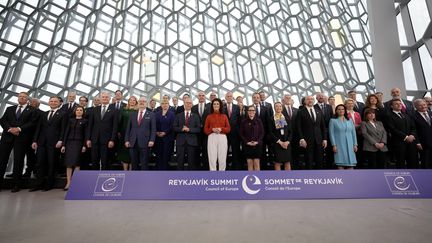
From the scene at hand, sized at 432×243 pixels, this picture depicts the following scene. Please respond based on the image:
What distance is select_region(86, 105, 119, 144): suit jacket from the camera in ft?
13.6

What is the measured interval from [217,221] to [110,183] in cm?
181

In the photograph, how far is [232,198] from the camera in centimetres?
296

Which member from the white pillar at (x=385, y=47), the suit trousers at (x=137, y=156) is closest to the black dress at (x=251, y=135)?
the suit trousers at (x=137, y=156)

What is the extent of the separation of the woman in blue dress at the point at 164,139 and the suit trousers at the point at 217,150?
911 millimetres

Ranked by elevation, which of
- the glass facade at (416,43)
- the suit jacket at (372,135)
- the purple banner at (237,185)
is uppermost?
the glass facade at (416,43)

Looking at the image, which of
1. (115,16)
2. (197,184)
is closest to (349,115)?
(197,184)

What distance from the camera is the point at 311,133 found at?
414 centimetres

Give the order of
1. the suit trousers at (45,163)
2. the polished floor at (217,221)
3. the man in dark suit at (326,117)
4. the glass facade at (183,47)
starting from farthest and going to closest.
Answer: the glass facade at (183,47), the man in dark suit at (326,117), the suit trousers at (45,163), the polished floor at (217,221)

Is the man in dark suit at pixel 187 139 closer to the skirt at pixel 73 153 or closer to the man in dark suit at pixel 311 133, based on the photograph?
the skirt at pixel 73 153

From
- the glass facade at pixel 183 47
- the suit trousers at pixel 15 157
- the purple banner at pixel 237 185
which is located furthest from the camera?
the glass facade at pixel 183 47

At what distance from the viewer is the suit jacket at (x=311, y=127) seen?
412 centimetres

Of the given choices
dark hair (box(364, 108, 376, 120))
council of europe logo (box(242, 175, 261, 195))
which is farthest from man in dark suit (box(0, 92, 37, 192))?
dark hair (box(364, 108, 376, 120))

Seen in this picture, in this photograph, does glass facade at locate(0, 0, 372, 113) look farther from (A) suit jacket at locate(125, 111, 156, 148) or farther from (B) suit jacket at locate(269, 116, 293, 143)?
(B) suit jacket at locate(269, 116, 293, 143)

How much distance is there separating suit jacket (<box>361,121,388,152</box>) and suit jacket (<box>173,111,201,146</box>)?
3.18 metres
